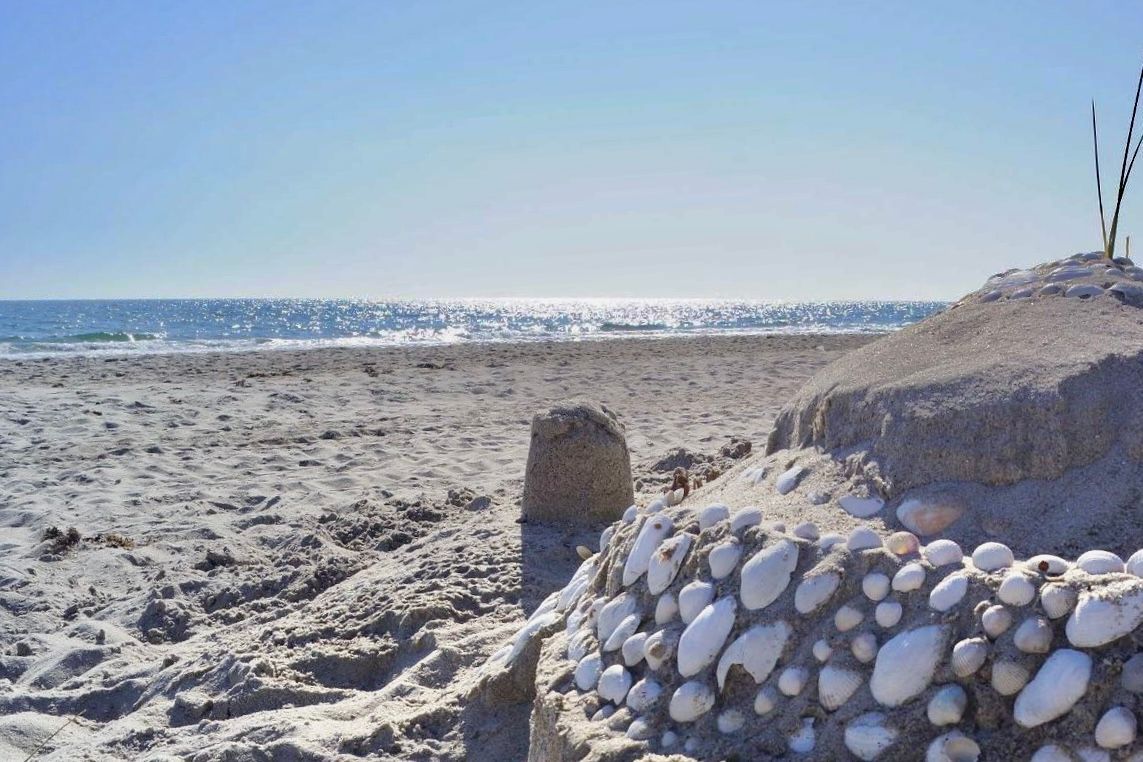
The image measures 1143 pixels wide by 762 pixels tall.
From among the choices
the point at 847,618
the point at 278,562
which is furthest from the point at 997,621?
the point at 278,562

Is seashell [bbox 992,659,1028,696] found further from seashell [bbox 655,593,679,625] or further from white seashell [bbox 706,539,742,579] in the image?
seashell [bbox 655,593,679,625]

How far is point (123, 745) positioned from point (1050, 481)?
9.56ft

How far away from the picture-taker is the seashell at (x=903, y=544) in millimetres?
1793

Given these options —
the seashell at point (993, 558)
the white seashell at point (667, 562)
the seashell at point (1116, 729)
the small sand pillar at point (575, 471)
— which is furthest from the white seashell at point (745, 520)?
the small sand pillar at point (575, 471)

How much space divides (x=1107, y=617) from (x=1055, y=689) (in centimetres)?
14

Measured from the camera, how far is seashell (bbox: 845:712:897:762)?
1.58 metres

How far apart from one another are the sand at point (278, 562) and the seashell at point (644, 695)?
67 cm

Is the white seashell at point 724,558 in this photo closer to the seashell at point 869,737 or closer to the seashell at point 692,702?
the seashell at point 692,702

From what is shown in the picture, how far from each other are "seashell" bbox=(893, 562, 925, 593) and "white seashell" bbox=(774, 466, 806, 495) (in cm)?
54

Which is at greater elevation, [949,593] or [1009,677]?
[949,593]

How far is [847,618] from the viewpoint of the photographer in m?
1.74

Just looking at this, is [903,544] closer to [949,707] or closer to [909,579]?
[909,579]

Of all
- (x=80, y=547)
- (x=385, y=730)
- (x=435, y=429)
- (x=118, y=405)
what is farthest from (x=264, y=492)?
(x=118, y=405)

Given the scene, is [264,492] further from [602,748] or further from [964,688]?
[964,688]
